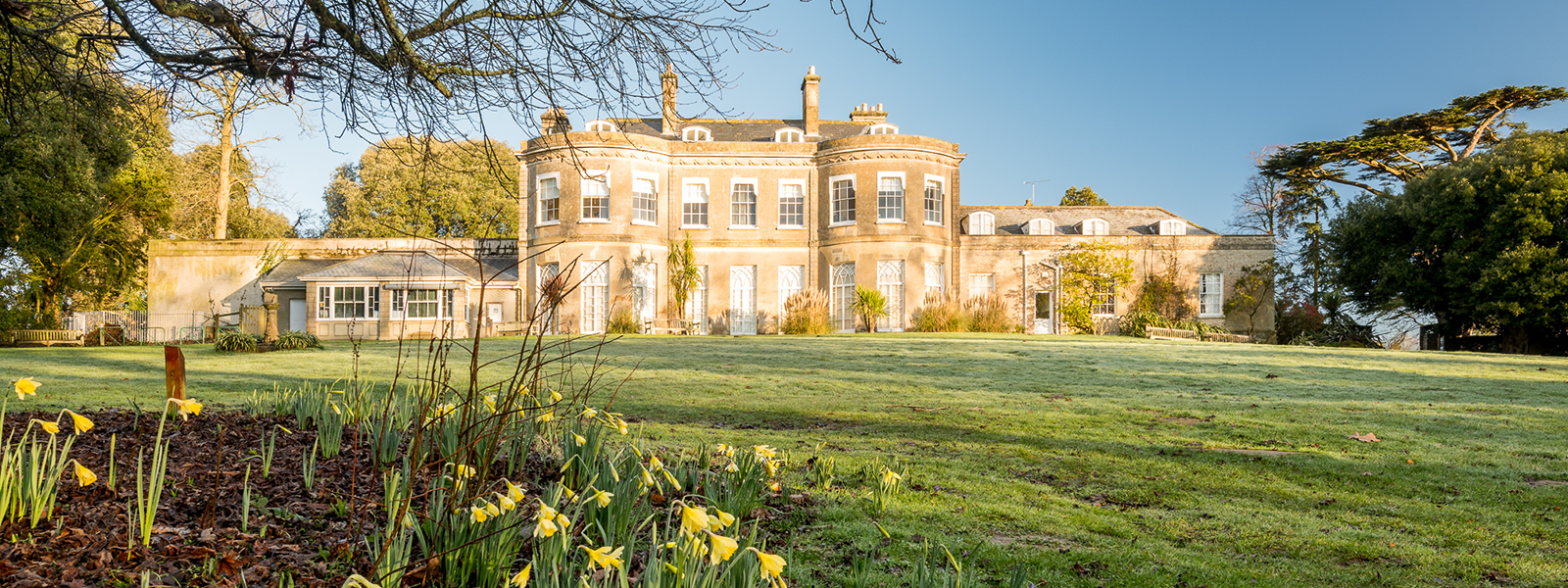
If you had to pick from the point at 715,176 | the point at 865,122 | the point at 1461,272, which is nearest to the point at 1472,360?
the point at 1461,272

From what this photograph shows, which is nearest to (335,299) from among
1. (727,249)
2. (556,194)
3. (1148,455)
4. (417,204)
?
(556,194)

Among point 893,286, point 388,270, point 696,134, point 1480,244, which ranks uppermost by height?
point 696,134

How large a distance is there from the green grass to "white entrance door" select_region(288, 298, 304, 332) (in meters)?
17.3

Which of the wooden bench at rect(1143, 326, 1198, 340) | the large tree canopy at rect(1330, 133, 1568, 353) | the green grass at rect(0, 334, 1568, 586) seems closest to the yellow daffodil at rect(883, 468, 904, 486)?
the green grass at rect(0, 334, 1568, 586)

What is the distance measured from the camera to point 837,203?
26672 mm

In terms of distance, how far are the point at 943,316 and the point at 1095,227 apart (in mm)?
9098

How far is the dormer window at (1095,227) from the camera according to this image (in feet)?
95.7

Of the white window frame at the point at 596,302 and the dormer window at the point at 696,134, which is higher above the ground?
the dormer window at the point at 696,134

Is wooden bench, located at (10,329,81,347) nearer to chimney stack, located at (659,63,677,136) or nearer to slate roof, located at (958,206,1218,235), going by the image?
chimney stack, located at (659,63,677,136)

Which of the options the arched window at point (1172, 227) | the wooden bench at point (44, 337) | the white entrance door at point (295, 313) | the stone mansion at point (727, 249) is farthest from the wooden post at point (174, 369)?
the arched window at point (1172, 227)

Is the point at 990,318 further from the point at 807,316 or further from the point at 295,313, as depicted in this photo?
the point at 295,313

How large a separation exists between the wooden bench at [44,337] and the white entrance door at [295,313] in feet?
20.0

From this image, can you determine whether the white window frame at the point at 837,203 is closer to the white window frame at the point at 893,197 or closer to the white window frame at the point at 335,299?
the white window frame at the point at 893,197

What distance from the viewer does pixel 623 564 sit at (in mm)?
2129
